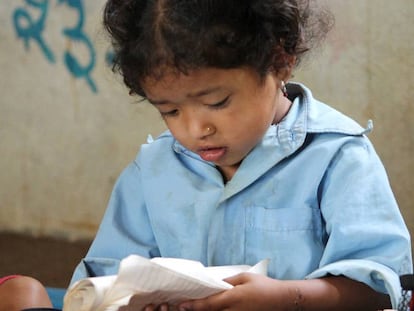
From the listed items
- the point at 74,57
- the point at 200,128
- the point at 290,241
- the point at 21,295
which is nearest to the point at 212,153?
the point at 200,128

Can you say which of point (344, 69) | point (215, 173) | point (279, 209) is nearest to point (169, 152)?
point (215, 173)

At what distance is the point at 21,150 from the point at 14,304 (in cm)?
155

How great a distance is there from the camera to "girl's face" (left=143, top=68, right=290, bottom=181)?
1.19 meters

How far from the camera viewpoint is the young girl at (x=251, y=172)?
3.90 ft

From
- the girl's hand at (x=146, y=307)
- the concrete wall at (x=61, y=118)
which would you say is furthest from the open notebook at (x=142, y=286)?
the concrete wall at (x=61, y=118)

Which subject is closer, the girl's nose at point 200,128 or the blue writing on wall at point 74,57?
the girl's nose at point 200,128

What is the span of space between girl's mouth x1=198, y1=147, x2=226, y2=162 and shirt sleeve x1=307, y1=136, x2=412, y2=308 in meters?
0.16

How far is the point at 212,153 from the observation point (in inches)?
50.0

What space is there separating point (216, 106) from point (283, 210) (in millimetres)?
210

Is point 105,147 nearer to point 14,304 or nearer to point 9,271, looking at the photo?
point 9,271

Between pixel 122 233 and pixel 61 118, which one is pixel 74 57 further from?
pixel 122 233

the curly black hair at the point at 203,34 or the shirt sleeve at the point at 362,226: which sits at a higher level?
the curly black hair at the point at 203,34

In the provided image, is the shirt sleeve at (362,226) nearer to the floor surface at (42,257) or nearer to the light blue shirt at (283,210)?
the light blue shirt at (283,210)

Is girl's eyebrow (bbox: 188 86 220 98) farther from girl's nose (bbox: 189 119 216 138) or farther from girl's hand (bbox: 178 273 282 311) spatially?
girl's hand (bbox: 178 273 282 311)
